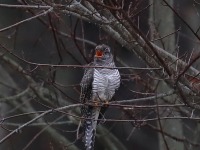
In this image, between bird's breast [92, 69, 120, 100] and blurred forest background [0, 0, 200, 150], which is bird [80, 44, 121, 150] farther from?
blurred forest background [0, 0, 200, 150]

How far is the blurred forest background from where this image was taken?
17.5ft

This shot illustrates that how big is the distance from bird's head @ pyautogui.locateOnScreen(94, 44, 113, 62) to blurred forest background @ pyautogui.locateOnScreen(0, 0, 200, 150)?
0.09 meters

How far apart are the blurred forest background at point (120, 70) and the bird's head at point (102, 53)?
0.09m

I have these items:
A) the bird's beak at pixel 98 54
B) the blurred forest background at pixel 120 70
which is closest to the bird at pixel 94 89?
the bird's beak at pixel 98 54

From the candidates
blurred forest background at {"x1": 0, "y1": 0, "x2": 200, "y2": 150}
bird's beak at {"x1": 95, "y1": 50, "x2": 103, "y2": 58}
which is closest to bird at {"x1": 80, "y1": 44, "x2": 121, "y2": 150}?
bird's beak at {"x1": 95, "y1": 50, "x2": 103, "y2": 58}

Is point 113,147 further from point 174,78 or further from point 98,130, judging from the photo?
point 174,78

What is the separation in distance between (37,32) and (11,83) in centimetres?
382

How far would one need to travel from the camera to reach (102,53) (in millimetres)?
7301

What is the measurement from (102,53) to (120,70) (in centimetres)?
232

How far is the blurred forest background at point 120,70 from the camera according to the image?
5348 millimetres

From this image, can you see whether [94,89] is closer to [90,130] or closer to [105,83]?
[105,83]

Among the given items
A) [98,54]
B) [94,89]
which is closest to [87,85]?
[94,89]

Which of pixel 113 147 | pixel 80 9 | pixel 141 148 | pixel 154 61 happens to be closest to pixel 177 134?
pixel 113 147

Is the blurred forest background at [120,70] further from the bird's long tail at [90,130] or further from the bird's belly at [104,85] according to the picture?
the bird's long tail at [90,130]
